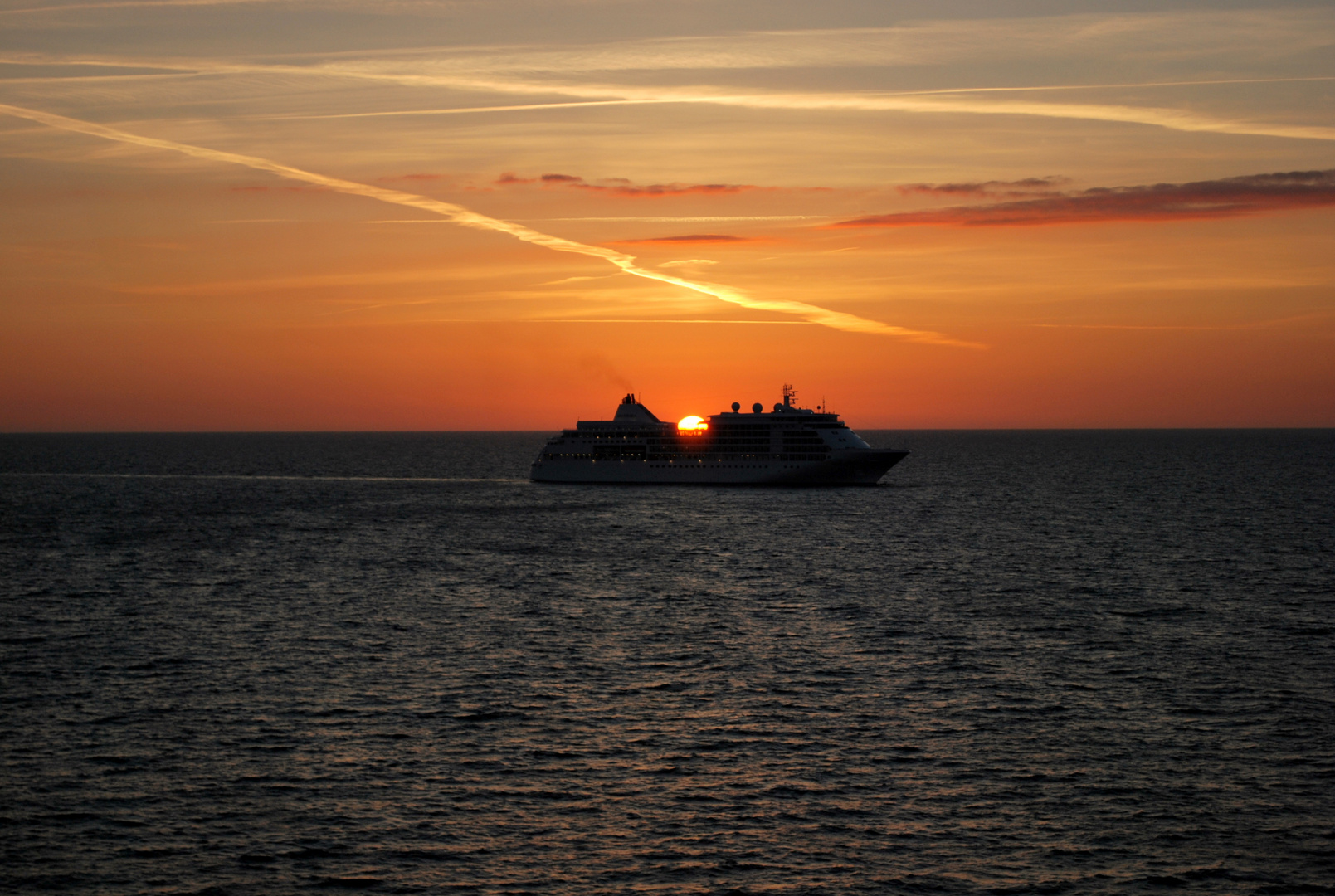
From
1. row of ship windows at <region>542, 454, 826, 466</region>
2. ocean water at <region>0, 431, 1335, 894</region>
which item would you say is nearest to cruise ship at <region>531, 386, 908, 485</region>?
row of ship windows at <region>542, 454, 826, 466</region>

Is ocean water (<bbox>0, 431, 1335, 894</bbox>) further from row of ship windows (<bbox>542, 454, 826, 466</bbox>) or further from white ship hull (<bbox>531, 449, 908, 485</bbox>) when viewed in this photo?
row of ship windows (<bbox>542, 454, 826, 466</bbox>)

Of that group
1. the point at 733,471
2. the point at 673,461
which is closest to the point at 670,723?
the point at 733,471

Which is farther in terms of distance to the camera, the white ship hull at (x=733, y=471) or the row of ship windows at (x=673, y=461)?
the white ship hull at (x=733, y=471)

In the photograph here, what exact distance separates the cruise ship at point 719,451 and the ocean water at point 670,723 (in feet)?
216

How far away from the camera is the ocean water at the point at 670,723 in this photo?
75.3 ft

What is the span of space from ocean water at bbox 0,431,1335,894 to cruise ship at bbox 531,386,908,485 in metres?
65.9

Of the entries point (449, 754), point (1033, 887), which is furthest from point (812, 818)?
point (449, 754)

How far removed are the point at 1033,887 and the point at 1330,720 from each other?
617 inches

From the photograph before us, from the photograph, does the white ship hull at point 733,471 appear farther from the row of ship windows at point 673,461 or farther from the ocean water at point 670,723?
the ocean water at point 670,723

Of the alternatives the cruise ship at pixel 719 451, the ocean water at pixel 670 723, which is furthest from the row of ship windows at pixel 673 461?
the ocean water at pixel 670 723

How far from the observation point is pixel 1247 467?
19588 centimetres

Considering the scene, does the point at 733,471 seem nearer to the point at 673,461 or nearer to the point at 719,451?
the point at 719,451

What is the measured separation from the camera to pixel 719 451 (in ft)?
475

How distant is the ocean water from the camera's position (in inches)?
904
